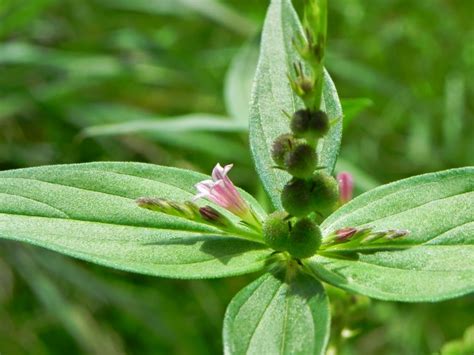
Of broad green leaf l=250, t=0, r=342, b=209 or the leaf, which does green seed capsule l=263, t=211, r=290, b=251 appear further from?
the leaf

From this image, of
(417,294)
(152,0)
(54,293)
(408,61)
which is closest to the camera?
(417,294)

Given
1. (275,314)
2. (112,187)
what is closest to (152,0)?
(112,187)

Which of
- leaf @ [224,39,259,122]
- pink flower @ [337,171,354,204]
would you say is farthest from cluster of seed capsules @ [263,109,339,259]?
leaf @ [224,39,259,122]

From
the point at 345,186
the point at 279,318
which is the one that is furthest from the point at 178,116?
the point at 279,318

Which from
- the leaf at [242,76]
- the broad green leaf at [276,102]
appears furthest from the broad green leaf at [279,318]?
the leaf at [242,76]

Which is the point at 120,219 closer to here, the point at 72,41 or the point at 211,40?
the point at 72,41

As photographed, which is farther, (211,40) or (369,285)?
(211,40)

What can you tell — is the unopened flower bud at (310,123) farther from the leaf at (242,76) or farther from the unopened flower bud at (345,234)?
the leaf at (242,76)
